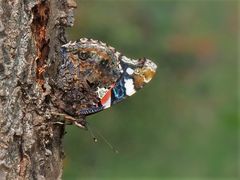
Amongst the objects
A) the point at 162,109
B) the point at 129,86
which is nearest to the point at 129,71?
the point at 129,86

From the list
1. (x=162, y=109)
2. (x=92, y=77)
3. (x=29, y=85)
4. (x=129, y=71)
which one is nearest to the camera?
(x=29, y=85)

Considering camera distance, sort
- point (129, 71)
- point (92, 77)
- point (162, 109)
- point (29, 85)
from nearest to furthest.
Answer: point (29, 85)
point (92, 77)
point (129, 71)
point (162, 109)

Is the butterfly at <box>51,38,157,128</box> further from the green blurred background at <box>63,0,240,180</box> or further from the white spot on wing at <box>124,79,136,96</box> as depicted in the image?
the green blurred background at <box>63,0,240,180</box>

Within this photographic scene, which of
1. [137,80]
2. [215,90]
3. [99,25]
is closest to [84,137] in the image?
[99,25]

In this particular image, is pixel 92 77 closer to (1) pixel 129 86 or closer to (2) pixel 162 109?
(1) pixel 129 86

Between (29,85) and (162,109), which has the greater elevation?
(29,85)

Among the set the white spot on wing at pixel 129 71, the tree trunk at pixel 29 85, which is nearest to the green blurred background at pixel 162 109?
the white spot on wing at pixel 129 71

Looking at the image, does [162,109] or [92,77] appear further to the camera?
[162,109]
